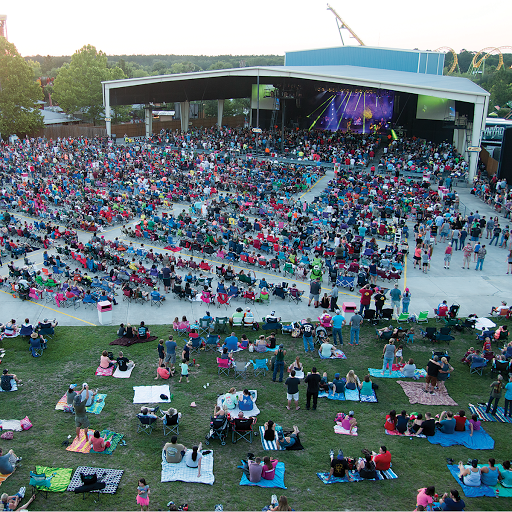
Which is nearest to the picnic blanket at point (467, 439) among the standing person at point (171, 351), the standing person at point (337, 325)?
the standing person at point (337, 325)

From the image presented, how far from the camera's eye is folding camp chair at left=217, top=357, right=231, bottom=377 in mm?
13883

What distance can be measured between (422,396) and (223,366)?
212 inches

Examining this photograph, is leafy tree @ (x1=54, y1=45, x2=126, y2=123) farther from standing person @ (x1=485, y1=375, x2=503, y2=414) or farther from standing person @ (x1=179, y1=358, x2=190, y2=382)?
standing person @ (x1=485, y1=375, x2=503, y2=414)

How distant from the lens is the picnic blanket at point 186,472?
9688 mm

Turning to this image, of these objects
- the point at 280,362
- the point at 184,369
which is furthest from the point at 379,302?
the point at 184,369

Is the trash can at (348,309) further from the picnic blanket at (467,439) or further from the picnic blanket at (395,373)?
the picnic blanket at (467,439)

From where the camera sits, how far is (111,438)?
10.9 meters

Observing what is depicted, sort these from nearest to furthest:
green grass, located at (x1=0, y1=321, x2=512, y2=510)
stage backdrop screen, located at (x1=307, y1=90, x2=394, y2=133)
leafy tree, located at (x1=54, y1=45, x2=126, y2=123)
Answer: green grass, located at (x1=0, y1=321, x2=512, y2=510), stage backdrop screen, located at (x1=307, y1=90, x2=394, y2=133), leafy tree, located at (x1=54, y1=45, x2=126, y2=123)

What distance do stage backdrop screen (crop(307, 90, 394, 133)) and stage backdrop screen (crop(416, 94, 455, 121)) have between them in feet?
10.2

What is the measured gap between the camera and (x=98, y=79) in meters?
68.3

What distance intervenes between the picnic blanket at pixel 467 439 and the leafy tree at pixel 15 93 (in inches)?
2303

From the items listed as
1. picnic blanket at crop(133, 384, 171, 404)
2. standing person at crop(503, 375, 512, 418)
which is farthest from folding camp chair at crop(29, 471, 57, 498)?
standing person at crop(503, 375, 512, 418)

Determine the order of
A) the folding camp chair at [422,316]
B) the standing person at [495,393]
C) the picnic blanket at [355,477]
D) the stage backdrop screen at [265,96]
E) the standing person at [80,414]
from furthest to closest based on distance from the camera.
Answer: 1. the stage backdrop screen at [265,96]
2. the folding camp chair at [422,316]
3. the standing person at [495,393]
4. the standing person at [80,414]
5. the picnic blanket at [355,477]

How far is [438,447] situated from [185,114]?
175 feet
